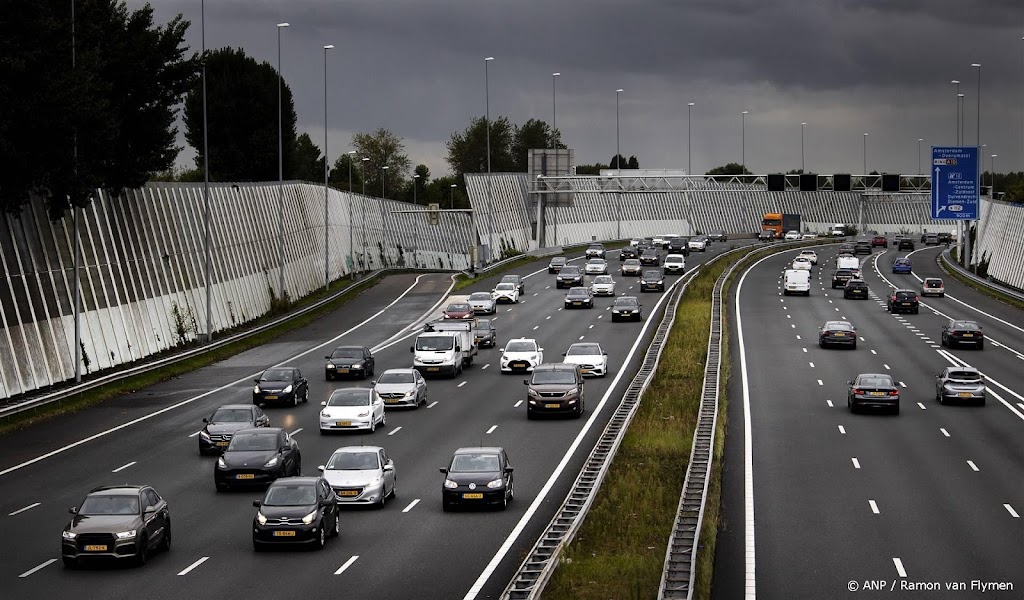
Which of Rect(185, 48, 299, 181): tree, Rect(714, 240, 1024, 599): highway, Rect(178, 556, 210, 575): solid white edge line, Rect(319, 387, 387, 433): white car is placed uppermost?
Rect(185, 48, 299, 181): tree

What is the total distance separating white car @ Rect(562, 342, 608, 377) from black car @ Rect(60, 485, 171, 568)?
31.8m

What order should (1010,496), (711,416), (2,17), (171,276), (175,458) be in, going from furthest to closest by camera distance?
(171,276) < (2,17) < (711,416) < (175,458) < (1010,496)

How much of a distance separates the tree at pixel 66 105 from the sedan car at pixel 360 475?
83.3 feet

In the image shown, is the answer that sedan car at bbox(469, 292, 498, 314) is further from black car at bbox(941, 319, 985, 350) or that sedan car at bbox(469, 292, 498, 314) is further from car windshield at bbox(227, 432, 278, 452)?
car windshield at bbox(227, 432, 278, 452)

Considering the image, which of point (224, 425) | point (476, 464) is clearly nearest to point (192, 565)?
point (476, 464)

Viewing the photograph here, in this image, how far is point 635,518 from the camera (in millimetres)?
31844

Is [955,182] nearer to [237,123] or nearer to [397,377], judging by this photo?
[397,377]

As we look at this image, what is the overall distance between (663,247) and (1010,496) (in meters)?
120

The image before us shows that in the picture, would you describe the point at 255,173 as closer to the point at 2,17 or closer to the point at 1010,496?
the point at 2,17

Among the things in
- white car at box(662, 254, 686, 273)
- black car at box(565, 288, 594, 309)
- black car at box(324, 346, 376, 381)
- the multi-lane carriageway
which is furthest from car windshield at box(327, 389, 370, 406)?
white car at box(662, 254, 686, 273)

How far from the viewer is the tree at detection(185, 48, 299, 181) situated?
140 m

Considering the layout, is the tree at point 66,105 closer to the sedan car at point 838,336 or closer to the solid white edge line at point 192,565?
the solid white edge line at point 192,565

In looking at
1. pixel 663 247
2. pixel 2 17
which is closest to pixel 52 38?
A: pixel 2 17

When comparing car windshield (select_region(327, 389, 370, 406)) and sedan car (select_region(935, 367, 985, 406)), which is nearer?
car windshield (select_region(327, 389, 370, 406))
